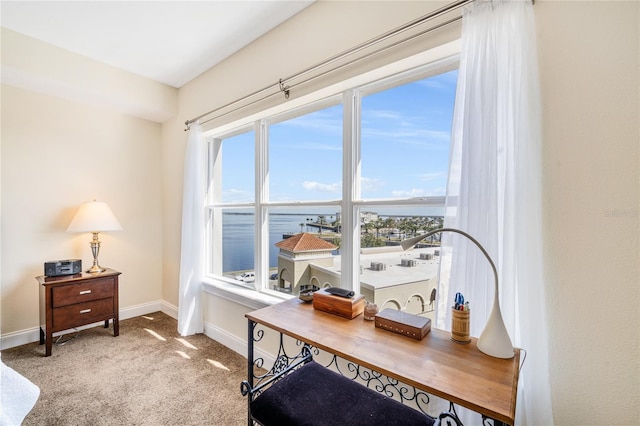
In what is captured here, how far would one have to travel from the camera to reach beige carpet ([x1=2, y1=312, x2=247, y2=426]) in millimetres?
1707

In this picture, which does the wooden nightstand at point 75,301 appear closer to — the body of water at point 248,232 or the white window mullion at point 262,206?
the body of water at point 248,232

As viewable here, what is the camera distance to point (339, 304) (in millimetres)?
1430

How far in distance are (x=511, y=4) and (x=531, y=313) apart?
1.28 meters

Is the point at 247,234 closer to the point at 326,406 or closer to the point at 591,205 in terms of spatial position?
the point at 326,406

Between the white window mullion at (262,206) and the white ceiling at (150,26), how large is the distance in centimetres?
77

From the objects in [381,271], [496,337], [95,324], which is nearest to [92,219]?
[95,324]

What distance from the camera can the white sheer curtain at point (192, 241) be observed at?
281 centimetres

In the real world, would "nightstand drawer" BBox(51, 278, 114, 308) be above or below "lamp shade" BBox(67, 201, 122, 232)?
below

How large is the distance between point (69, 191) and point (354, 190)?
10.2 ft

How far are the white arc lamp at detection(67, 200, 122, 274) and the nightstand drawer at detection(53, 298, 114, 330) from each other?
333 mm

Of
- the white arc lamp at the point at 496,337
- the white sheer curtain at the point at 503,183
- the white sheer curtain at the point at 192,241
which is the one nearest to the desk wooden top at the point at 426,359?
the white arc lamp at the point at 496,337

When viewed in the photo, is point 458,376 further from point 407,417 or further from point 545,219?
point 545,219

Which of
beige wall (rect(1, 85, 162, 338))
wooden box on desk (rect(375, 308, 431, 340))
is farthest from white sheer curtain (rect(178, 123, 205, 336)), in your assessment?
wooden box on desk (rect(375, 308, 431, 340))

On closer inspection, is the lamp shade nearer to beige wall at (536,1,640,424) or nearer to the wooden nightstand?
the wooden nightstand
